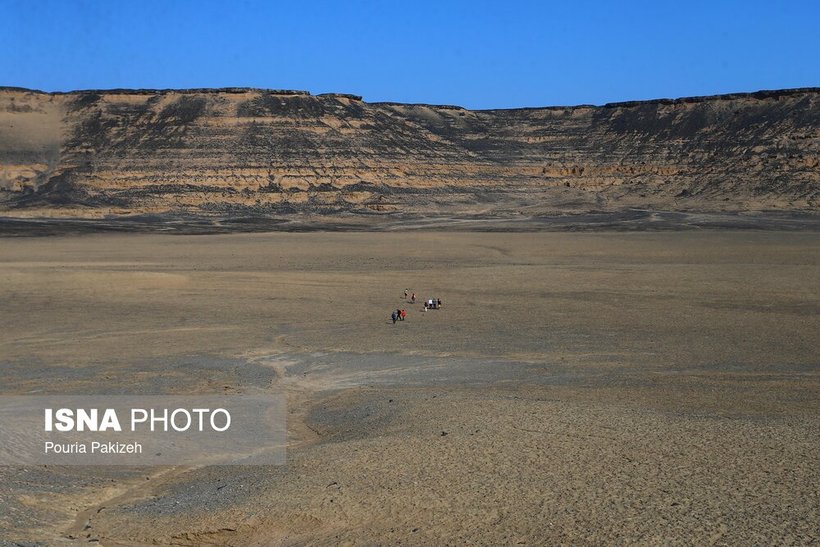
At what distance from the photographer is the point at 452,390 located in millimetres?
15320

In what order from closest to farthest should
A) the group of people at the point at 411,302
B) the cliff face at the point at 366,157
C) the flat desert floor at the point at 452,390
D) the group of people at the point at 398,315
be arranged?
the flat desert floor at the point at 452,390
the group of people at the point at 398,315
the group of people at the point at 411,302
the cliff face at the point at 366,157

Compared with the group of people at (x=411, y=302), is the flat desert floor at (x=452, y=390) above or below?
below

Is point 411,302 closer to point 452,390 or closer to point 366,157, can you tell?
point 452,390

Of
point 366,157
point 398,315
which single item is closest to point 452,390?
point 398,315

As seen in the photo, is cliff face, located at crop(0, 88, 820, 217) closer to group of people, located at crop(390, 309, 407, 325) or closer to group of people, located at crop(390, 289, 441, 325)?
group of people, located at crop(390, 289, 441, 325)

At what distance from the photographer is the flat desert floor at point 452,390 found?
9.12m

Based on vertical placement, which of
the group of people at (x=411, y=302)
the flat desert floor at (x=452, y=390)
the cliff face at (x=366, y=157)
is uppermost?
the cliff face at (x=366, y=157)

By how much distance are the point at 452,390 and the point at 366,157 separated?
74029 millimetres

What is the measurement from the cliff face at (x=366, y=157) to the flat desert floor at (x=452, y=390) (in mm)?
44031

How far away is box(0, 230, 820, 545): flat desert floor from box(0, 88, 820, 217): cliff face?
44031mm

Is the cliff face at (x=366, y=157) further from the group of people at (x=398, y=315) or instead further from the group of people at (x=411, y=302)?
the group of people at (x=398, y=315)

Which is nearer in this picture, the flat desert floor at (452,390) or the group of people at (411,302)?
the flat desert floor at (452,390)

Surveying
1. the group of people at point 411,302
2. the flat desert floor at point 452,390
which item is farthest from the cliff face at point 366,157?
the group of people at point 411,302

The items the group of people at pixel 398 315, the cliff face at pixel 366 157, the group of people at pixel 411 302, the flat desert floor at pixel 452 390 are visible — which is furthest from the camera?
the cliff face at pixel 366 157
